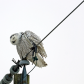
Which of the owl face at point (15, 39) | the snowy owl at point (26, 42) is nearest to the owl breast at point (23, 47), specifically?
the snowy owl at point (26, 42)

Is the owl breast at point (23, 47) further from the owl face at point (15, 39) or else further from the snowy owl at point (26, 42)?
the owl face at point (15, 39)

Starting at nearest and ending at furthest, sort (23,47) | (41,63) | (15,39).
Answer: (15,39)
(23,47)
(41,63)

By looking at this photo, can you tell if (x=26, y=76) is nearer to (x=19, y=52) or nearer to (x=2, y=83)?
(x=2, y=83)

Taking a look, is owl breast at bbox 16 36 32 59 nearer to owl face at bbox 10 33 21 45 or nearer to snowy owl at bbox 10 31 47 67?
snowy owl at bbox 10 31 47 67

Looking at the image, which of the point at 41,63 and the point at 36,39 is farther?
the point at 41,63

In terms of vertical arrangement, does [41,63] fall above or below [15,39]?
below

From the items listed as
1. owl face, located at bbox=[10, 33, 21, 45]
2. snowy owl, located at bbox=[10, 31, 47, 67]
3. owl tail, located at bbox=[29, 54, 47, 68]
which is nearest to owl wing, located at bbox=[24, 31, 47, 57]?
snowy owl, located at bbox=[10, 31, 47, 67]

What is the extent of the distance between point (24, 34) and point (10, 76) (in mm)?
1624

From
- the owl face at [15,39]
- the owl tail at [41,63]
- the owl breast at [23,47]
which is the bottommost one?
the owl tail at [41,63]

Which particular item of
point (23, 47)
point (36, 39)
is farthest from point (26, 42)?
point (36, 39)

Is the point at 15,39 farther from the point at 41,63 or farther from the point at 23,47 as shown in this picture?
the point at 41,63

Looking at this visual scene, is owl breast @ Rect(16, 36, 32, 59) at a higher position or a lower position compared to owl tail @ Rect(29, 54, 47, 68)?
higher

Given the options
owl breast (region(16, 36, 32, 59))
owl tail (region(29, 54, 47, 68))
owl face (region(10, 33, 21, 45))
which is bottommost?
owl tail (region(29, 54, 47, 68))

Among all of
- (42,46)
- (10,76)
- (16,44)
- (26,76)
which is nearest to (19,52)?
(16,44)
